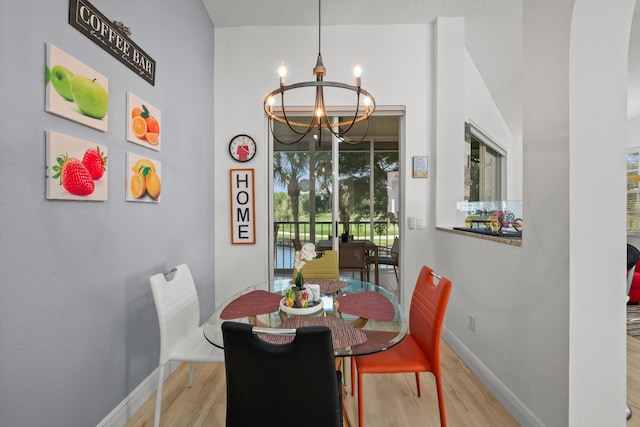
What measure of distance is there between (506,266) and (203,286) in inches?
99.4

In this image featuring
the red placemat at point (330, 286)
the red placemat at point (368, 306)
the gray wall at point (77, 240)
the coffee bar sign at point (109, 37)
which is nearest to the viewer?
the gray wall at point (77, 240)

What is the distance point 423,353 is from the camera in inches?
64.4

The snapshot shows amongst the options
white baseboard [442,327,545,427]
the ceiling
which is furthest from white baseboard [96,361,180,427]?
the ceiling

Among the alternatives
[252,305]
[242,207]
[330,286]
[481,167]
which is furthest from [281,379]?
[481,167]

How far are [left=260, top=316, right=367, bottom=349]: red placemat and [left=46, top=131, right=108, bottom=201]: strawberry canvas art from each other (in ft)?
3.51

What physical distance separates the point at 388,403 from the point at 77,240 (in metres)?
1.93

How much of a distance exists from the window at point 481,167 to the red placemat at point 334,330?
2.48 meters

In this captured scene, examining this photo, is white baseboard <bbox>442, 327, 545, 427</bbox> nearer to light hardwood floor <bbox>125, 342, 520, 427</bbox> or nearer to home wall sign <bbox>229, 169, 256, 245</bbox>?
light hardwood floor <bbox>125, 342, 520, 427</bbox>

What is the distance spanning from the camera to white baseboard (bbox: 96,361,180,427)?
1.64m

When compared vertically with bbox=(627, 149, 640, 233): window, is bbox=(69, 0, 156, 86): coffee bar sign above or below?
above

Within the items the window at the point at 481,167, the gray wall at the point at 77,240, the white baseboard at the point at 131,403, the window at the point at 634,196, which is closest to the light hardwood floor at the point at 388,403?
the white baseboard at the point at 131,403

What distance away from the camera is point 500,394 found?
1901 millimetres

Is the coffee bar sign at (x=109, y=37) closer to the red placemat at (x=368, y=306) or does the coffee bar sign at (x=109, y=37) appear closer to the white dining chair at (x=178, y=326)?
the white dining chair at (x=178, y=326)

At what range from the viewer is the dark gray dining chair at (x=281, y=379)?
38.0 inches
